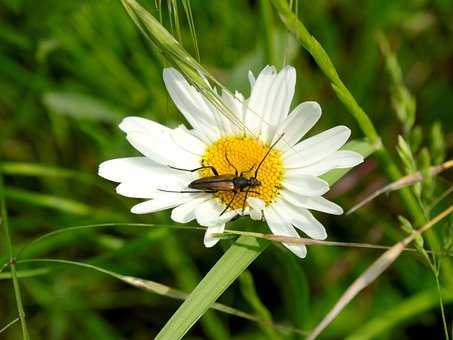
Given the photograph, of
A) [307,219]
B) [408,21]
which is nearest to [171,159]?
[307,219]

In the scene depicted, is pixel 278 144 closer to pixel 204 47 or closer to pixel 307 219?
pixel 307 219

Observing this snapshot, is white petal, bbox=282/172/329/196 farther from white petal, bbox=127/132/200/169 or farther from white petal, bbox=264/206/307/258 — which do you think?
white petal, bbox=127/132/200/169

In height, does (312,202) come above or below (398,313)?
above

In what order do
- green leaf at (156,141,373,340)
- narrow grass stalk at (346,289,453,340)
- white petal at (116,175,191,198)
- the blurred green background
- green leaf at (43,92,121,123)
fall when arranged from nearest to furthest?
green leaf at (156,141,373,340), white petal at (116,175,191,198), narrow grass stalk at (346,289,453,340), the blurred green background, green leaf at (43,92,121,123)

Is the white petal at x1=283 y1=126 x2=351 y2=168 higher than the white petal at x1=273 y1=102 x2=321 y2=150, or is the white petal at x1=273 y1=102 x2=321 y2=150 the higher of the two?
the white petal at x1=273 y1=102 x2=321 y2=150

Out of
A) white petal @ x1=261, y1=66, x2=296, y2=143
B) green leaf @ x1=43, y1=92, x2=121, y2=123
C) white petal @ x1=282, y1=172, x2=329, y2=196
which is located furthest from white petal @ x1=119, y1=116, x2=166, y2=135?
green leaf @ x1=43, y1=92, x2=121, y2=123

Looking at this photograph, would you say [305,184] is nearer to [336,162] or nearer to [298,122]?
[336,162]

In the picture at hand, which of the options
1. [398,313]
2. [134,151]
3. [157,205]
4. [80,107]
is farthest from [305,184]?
[80,107]
